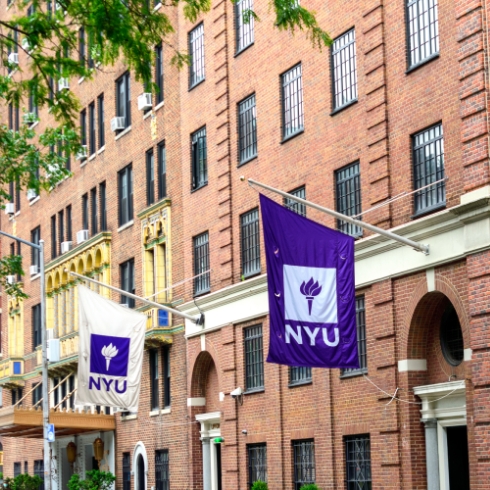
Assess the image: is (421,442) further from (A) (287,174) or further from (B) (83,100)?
(B) (83,100)

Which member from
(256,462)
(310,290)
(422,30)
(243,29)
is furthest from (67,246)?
(310,290)

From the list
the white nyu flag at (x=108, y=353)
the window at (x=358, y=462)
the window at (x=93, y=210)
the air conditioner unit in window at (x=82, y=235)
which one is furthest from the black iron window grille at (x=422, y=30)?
the air conditioner unit in window at (x=82, y=235)

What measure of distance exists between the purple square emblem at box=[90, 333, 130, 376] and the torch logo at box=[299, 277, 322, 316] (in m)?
8.82

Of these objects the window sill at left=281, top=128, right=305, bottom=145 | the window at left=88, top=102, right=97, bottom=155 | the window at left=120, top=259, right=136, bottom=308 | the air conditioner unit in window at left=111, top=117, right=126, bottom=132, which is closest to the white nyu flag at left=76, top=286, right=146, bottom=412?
the window sill at left=281, top=128, right=305, bottom=145

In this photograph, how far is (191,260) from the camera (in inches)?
1526

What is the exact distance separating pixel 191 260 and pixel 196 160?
3.18 meters

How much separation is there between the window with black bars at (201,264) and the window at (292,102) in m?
5.99

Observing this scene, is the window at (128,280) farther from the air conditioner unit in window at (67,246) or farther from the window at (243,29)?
the window at (243,29)

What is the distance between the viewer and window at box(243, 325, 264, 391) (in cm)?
3422

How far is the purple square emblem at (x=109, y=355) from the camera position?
30.2m

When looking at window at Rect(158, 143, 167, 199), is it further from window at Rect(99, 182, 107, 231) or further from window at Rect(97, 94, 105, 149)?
window at Rect(97, 94, 105, 149)

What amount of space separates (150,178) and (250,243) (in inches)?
374

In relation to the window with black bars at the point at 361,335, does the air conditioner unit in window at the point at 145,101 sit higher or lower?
higher

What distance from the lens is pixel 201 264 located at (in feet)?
126
